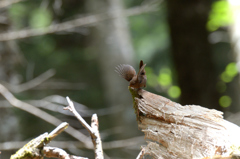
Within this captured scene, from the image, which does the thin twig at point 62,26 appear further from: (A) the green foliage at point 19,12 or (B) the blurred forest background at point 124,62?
(A) the green foliage at point 19,12

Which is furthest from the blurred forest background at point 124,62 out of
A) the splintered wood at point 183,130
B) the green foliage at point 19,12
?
the splintered wood at point 183,130

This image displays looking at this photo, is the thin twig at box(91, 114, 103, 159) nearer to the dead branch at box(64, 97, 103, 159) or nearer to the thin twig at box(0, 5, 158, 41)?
the dead branch at box(64, 97, 103, 159)

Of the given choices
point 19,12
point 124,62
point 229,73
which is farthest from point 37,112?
point 19,12

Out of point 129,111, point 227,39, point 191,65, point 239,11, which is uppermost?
point 239,11

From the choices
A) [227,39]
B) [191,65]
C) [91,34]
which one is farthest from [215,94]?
[91,34]

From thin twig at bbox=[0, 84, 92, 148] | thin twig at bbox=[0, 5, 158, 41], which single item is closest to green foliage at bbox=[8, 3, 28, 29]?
thin twig at bbox=[0, 5, 158, 41]

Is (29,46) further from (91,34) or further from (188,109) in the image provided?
(188,109)
